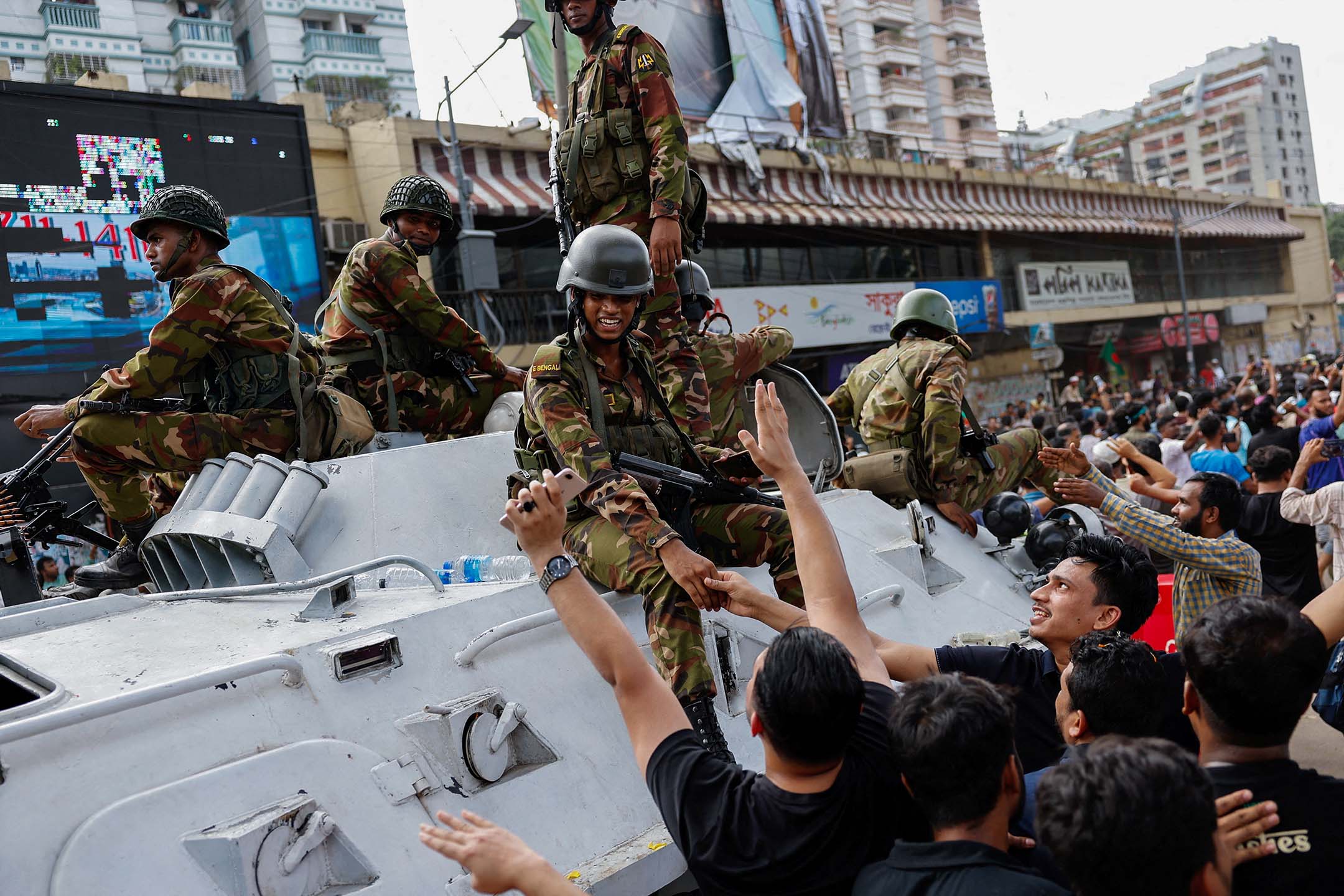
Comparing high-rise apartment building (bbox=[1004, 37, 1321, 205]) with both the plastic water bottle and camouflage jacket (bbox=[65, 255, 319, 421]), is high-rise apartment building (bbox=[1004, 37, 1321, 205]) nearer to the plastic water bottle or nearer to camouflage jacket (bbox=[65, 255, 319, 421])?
camouflage jacket (bbox=[65, 255, 319, 421])

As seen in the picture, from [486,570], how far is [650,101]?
2.26m

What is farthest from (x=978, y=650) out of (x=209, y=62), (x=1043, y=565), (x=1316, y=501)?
(x=209, y=62)

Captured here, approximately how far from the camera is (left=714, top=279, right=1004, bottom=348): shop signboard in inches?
873

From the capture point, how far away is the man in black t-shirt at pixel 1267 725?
1981 millimetres

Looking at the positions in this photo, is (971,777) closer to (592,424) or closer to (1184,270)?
(592,424)

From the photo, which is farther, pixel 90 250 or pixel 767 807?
pixel 90 250

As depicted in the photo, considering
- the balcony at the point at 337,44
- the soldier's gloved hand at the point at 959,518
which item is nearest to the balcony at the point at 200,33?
the balcony at the point at 337,44

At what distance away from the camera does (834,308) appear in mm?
24750

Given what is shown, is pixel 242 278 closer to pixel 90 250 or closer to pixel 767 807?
pixel 767 807

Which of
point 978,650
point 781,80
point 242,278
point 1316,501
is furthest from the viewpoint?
point 781,80

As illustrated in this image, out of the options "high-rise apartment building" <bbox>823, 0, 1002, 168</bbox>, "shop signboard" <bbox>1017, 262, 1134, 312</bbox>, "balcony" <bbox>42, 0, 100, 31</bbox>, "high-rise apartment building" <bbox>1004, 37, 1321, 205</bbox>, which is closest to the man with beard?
"shop signboard" <bbox>1017, 262, 1134, 312</bbox>

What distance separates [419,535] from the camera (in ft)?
13.3

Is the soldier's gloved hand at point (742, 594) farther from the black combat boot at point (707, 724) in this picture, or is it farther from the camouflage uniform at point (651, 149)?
the camouflage uniform at point (651, 149)

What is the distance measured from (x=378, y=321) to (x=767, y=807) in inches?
144
